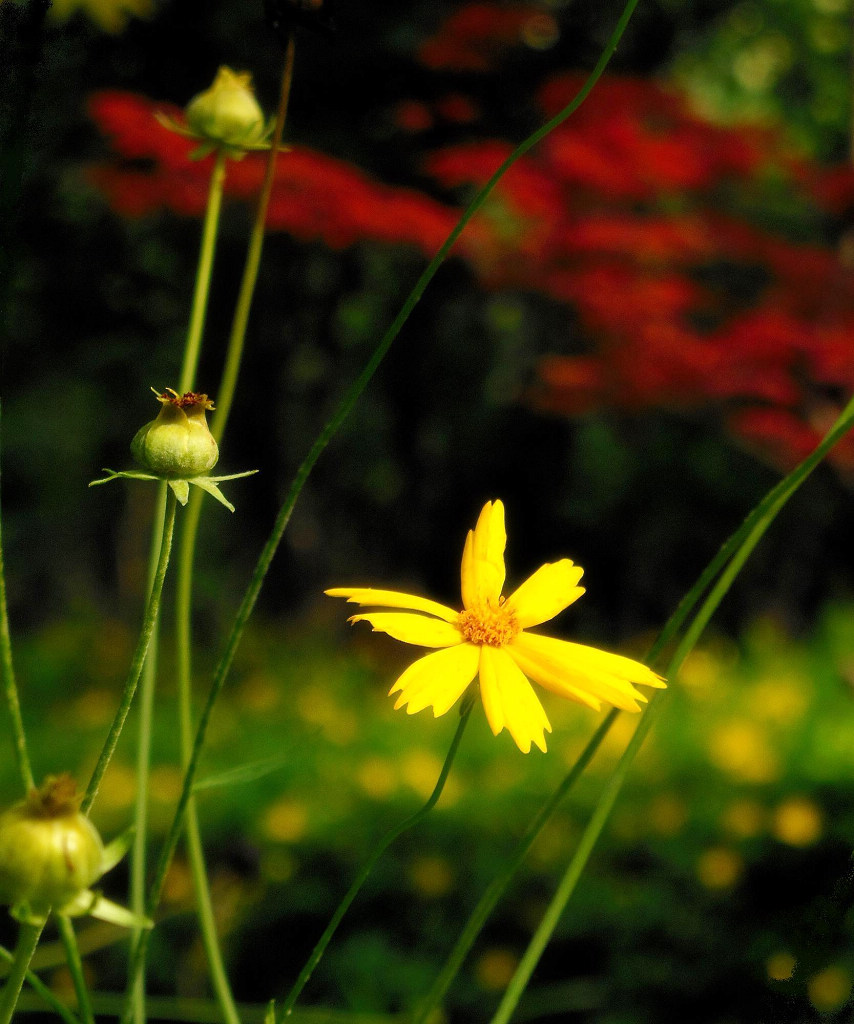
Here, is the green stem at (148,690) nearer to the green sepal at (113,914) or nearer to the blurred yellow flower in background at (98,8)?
the green sepal at (113,914)

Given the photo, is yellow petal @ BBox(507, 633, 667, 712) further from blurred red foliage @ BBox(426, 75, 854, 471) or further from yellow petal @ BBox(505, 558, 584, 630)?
blurred red foliage @ BBox(426, 75, 854, 471)

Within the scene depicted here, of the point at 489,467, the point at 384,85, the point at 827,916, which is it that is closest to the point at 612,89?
the point at 384,85

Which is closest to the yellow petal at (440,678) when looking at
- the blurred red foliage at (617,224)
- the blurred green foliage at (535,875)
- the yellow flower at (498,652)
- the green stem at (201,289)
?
the yellow flower at (498,652)

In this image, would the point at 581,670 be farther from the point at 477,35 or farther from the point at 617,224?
the point at 477,35

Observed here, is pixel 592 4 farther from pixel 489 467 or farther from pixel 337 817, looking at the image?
pixel 337 817

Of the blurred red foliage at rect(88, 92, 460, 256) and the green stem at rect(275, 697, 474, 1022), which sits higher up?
the blurred red foliage at rect(88, 92, 460, 256)

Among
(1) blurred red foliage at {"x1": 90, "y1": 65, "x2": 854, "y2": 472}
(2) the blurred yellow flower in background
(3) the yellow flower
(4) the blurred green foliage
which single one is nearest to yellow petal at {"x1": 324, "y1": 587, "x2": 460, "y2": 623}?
(3) the yellow flower
